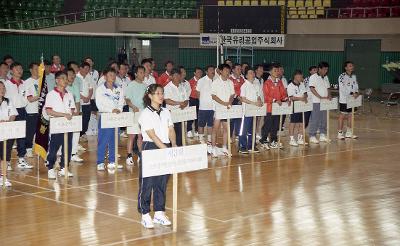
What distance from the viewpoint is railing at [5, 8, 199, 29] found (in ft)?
107

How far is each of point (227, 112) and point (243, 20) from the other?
26.6ft

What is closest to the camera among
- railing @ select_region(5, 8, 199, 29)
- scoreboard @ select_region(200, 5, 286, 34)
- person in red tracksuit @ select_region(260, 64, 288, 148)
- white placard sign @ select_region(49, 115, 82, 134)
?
white placard sign @ select_region(49, 115, 82, 134)

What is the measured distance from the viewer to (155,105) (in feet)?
34.8

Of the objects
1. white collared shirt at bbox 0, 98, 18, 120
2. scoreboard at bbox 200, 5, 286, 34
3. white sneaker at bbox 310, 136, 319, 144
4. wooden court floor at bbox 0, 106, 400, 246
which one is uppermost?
scoreboard at bbox 200, 5, 286, 34

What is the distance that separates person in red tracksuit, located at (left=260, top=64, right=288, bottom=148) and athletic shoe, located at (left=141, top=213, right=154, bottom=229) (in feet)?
25.7

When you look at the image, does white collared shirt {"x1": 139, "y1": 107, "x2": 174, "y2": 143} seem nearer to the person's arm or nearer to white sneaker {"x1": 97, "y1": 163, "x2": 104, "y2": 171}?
the person's arm

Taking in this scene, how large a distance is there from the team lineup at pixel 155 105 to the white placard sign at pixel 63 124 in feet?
0.36

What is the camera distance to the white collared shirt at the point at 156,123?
10.5m

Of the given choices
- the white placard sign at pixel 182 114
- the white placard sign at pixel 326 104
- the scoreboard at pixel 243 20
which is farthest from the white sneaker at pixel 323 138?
the scoreboard at pixel 243 20

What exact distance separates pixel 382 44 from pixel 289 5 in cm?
476

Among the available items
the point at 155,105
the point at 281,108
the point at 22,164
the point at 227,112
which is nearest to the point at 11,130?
the point at 22,164

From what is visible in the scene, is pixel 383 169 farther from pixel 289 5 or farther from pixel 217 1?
pixel 217 1

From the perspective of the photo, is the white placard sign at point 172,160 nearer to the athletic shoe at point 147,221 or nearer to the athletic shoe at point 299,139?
the athletic shoe at point 147,221

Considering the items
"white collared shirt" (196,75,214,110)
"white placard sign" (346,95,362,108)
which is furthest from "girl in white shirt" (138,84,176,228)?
"white placard sign" (346,95,362,108)
